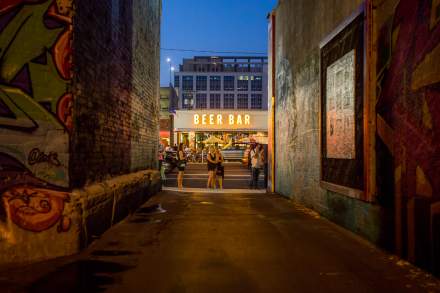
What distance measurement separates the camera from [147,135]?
43.9 ft

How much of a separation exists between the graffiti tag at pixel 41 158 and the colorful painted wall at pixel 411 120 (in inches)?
199

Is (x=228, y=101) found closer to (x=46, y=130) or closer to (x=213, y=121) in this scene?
(x=213, y=121)

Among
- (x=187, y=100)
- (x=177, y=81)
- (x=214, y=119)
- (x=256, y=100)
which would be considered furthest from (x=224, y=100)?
(x=214, y=119)

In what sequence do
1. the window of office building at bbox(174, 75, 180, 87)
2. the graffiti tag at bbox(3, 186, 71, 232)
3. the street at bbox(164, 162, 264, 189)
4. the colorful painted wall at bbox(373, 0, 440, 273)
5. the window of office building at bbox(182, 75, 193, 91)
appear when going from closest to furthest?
1. the colorful painted wall at bbox(373, 0, 440, 273)
2. the graffiti tag at bbox(3, 186, 71, 232)
3. the street at bbox(164, 162, 264, 189)
4. the window of office building at bbox(182, 75, 193, 91)
5. the window of office building at bbox(174, 75, 180, 87)

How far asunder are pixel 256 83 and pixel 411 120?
4442 inches

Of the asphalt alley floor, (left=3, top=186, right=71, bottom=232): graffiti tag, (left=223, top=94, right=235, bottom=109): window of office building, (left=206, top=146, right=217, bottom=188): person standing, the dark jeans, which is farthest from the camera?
(left=223, top=94, right=235, bottom=109): window of office building

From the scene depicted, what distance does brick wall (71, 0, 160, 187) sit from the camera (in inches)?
262

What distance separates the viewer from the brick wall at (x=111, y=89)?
6656 millimetres

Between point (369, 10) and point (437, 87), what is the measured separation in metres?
2.44

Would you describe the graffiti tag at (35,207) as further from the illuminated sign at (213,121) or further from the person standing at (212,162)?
the illuminated sign at (213,121)

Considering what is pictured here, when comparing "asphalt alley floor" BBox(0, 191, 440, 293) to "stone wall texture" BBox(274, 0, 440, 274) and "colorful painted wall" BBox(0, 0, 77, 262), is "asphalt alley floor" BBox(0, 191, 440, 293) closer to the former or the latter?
"stone wall texture" BBox(274, 0, 440, 274)

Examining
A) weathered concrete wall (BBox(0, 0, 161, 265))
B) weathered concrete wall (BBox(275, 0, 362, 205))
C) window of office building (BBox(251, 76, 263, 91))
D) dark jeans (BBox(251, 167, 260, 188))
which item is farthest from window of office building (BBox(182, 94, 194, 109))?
weathered concrete wall (BBox(0, 0, 161, 265))

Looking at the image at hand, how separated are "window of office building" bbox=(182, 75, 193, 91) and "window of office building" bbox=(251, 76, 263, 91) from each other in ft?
58.7

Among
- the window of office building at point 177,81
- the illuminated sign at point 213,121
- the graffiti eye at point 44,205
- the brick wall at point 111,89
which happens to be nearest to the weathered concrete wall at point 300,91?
the brick wall at point 111,89
